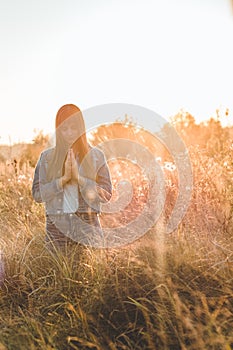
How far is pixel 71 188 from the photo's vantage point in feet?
11.1

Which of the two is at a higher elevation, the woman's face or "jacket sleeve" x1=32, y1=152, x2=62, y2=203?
the woman's face

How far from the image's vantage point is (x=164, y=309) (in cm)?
240

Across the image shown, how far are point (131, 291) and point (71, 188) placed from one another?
3.34 feet

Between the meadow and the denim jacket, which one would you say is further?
the denim jacket

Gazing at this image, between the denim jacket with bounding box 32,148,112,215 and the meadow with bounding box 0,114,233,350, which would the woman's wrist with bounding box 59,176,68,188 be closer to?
the denim jacket with bounding box 32,148,112,215

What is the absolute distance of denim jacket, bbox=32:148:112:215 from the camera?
133 inches

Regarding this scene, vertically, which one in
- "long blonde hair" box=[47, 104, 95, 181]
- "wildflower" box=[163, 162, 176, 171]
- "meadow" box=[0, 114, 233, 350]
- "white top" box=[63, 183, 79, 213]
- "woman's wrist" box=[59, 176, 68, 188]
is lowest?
"meadow" box=[0, 114, 233, 350]

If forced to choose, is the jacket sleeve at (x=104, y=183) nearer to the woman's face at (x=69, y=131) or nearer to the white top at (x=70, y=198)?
the white top at (x=70, y=198)

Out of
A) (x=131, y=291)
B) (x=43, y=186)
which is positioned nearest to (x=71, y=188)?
(x=43, y=186)

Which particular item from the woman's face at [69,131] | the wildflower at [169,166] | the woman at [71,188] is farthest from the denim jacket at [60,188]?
the wildflower at [169,166]

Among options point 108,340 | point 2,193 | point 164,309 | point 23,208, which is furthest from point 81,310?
point 2,193

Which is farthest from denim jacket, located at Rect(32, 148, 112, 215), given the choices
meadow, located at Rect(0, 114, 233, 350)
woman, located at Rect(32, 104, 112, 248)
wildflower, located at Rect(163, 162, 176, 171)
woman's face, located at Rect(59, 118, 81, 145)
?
wildflower, located at Rect(163, 162, 176, 171)

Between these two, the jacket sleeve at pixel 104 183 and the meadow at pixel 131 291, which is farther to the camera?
the jacket sleeve at pixel 104 183

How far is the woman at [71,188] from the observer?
336 centimetres
